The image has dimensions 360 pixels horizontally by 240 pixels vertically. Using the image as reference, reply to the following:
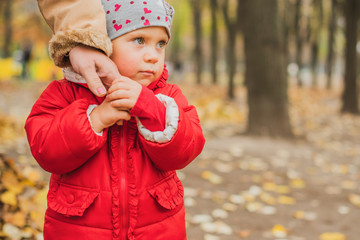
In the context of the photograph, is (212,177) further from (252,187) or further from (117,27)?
(117,27)

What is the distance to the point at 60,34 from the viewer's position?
1.57m

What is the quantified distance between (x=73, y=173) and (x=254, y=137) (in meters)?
6.40

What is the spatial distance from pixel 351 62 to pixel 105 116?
1246cm

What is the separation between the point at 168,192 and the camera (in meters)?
1.76

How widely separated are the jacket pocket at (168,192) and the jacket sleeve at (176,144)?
90 millimetres

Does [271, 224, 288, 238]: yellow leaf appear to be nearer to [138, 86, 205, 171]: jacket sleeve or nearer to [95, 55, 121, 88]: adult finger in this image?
[138, 86, 205, 171]: jacket sleeve

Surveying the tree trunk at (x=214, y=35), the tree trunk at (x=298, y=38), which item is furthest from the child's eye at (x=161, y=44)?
the tree trunk at (x=298, y=38)

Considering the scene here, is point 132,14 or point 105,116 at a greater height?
point 132,14

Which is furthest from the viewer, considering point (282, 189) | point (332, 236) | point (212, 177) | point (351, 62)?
point (351, 62)

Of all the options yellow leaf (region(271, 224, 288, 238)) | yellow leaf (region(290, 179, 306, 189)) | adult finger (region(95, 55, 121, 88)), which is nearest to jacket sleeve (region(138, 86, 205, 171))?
adult finger (region(95, 55, 121, 88))

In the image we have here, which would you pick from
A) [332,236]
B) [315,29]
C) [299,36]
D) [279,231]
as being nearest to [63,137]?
[279,231]

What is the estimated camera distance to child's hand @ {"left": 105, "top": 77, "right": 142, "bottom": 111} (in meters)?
1.50

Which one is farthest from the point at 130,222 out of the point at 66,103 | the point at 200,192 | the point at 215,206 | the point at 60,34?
the point at 200,192

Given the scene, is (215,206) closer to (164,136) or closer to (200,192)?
(200,192)
